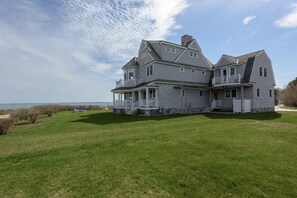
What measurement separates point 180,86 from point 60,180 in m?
18.9

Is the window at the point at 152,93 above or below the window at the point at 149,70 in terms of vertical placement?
below

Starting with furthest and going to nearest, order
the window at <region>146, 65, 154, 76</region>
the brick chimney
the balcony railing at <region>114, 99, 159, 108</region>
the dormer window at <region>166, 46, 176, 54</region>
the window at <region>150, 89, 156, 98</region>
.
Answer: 1. the brick chimney
2. the dormer window at <region>166, 46, 176, 54</region>
3. the window at <region>146, 65, 154, 76</region>
4. the window at <region>150, 89, 156, 98</region>
5. the balcony railing at <region>114, 99, 159, 108</region>

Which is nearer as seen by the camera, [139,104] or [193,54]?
[139,104]

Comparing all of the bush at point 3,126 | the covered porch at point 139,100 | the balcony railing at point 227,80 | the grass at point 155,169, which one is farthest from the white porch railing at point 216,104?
the bush at point 3,126

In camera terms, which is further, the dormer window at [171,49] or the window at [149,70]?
the dormer window at [171,49]

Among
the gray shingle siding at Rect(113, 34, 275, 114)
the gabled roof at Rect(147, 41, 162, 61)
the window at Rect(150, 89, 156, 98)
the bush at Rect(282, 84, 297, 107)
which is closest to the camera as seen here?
the gray shingle siding at Rect(113, 34, 275, 114)

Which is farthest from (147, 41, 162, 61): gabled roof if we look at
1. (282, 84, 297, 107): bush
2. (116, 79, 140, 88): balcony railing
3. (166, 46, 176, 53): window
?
(282, 84, 297, 107): bush

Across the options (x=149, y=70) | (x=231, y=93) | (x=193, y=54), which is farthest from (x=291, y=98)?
(x=149, y=70)

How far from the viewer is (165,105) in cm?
2180

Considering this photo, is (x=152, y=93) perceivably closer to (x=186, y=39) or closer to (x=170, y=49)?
(x=170, y=49)

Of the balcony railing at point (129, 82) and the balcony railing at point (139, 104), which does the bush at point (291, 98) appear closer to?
the balcony railing at point (139, 104)

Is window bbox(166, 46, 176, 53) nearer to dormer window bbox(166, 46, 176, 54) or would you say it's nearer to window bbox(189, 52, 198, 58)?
dormer window bbox(166, 46, 176, 54)

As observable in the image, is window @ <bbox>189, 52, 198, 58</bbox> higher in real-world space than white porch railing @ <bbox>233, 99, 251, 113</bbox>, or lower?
higher

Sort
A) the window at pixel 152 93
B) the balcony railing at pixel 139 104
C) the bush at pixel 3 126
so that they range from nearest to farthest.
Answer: the bush at pixel 3 126 → the balcony railing at pixel 139 104 → the window at pixel 152 93
